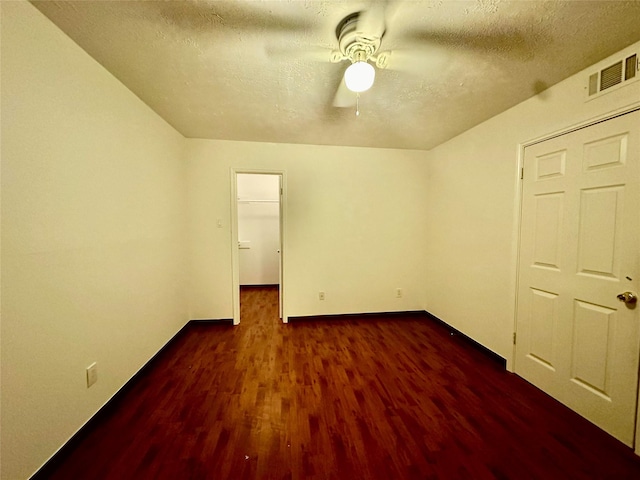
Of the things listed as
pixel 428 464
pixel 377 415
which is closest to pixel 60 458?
pixel 377 415

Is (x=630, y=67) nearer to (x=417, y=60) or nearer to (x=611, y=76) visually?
(x=611, y=76)

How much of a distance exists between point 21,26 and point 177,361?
248 centimetres

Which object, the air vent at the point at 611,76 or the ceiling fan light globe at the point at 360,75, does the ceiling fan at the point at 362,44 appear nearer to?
the ceiling fan light globe at the point at 360,75

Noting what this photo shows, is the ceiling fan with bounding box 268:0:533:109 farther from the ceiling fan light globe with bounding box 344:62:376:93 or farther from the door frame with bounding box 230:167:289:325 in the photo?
the door frame with bounding box 230:167:289:325

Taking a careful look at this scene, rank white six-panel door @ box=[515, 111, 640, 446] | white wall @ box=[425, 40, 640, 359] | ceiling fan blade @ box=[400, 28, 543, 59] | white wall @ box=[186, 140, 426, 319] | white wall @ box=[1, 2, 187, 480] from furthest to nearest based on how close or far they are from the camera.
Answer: white wall @ box=[186, 140, 426, 319] → white wall @ box=[425, 40, 640, 359] → white six-panel door @ box=[515, 111, 640, 446] → ceiling fan blade @ box=[400, 28, 543, 59] → white wall @ box=[1, 2, 187, 480]

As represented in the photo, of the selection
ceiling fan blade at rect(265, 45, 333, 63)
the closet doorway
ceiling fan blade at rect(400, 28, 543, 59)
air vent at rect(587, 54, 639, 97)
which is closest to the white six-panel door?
air vent at rect(587, 54, 639, 97)

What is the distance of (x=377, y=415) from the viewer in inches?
60.7

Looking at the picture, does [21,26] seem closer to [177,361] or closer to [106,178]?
[106,178]

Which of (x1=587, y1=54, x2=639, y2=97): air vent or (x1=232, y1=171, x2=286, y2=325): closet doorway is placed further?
(x1=232, y1=171, x2=286, y2=325): closet doorway

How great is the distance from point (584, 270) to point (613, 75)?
125 cm

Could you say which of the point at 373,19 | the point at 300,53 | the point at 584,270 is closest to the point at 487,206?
the point at 584,270

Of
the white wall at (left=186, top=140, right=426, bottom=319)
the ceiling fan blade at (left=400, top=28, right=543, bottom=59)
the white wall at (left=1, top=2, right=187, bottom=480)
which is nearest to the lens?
the white wall at (left=1, top=2, right=187, bottom=480)

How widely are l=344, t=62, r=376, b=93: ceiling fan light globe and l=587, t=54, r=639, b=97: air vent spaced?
153 cm

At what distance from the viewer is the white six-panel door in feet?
4.39
